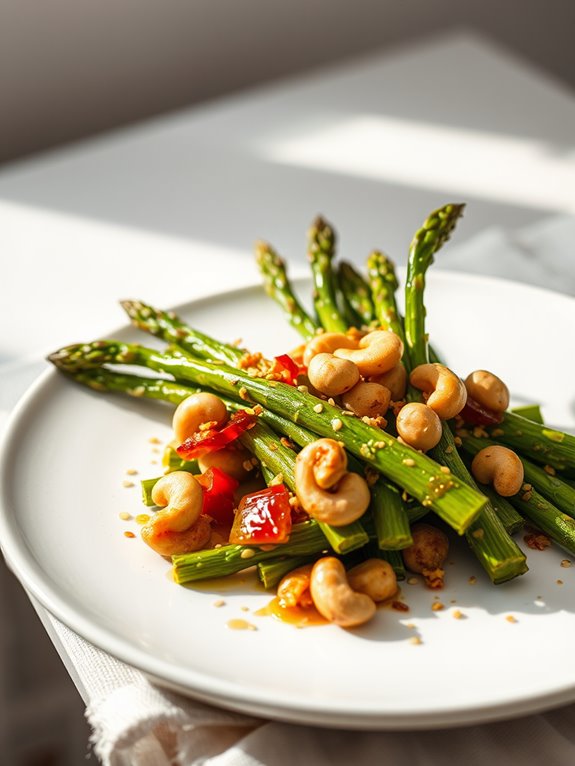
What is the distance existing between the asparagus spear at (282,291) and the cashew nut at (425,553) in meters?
0.68

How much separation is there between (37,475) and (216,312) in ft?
2.36

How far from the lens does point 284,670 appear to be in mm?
1399

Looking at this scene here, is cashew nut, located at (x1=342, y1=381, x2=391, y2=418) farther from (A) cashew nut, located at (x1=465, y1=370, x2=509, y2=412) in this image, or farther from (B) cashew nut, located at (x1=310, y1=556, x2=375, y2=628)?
(B) cashew nut, located at (x1=310, y1=556, x2=375, y2=628)

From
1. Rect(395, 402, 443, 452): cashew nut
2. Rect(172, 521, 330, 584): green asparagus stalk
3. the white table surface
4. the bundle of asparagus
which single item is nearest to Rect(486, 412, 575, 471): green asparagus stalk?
the bundle of asparagus

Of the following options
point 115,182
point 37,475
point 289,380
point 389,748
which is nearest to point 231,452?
point 289,380

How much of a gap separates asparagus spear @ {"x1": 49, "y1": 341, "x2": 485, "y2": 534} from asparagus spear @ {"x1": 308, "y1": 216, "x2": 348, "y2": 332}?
396mm

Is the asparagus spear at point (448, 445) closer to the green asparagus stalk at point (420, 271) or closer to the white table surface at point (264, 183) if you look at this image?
the green asparagus stalk at point (420, 271)

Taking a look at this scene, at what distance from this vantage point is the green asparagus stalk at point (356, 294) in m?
2.26

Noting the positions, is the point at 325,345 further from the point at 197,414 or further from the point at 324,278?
the point at 324,278

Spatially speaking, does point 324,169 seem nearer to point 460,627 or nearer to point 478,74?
point 478,74

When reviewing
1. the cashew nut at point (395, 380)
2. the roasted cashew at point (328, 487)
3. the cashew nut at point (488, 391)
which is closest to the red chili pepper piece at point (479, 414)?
the cashew nut at point (488, 391)

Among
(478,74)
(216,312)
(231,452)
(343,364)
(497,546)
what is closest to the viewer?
(497,546)

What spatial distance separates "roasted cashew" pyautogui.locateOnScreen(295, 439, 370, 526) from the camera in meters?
1.53

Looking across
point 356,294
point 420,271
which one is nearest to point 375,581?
point 420,271
